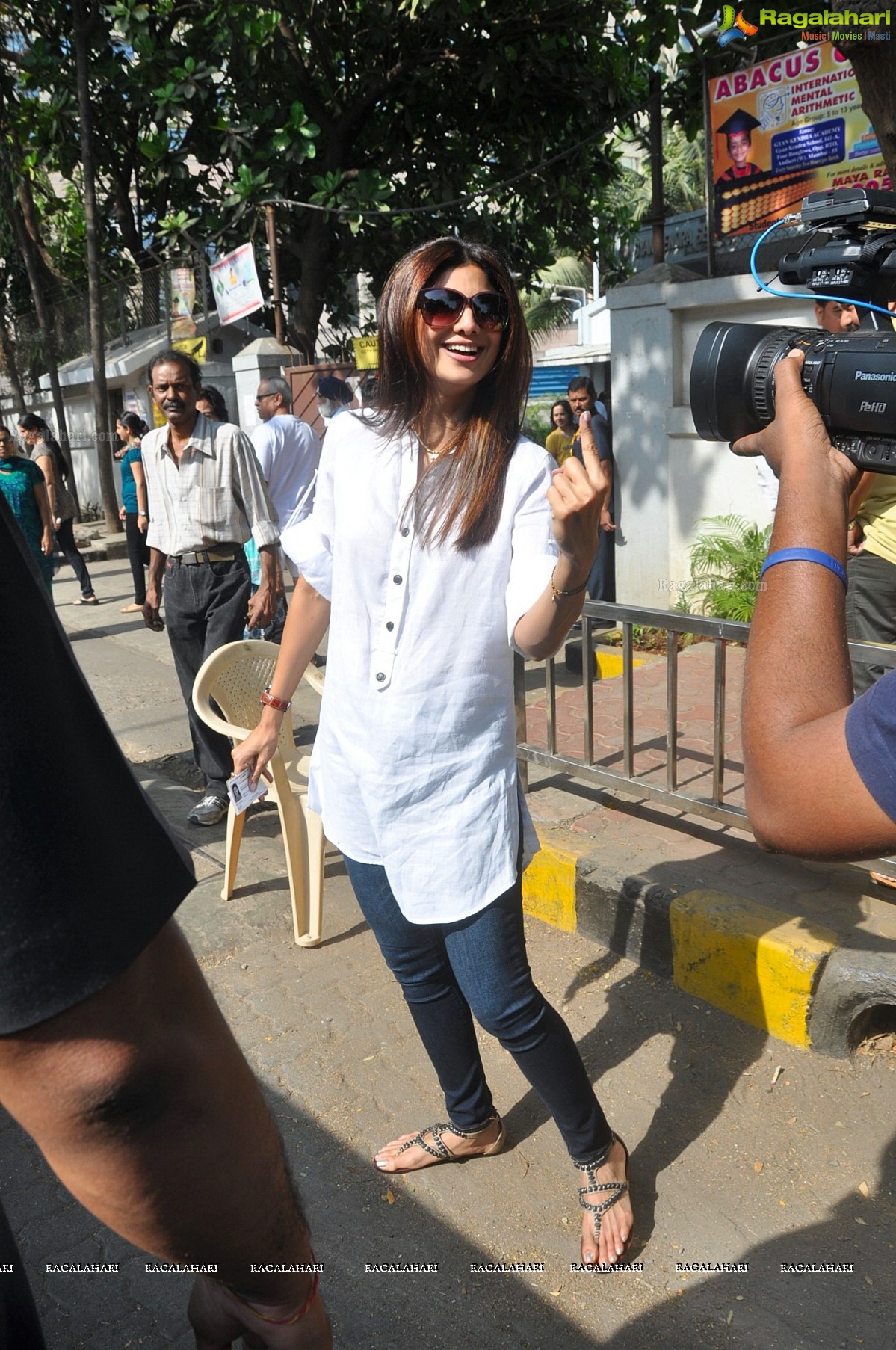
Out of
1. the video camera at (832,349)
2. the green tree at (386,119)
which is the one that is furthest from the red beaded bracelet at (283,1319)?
the green tree at (386,119)

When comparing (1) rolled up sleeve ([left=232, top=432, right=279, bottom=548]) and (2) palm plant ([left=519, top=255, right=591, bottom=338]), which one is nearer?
(1) rolled up sleeve ([left=232, top=432, right=279, bottom=548])

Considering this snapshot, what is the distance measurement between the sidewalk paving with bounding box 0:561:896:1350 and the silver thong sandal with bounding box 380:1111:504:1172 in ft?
0.09

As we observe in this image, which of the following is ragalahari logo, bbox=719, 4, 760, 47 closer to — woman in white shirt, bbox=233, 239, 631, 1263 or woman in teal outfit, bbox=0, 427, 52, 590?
woman in teal outfit, bbox=0, 427, 52, 590

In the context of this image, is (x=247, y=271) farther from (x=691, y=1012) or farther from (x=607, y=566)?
(x=691, y=1012)

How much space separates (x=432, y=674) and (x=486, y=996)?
0.63m

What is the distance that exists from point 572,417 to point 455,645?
7705 millimetres

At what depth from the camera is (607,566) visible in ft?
26.0

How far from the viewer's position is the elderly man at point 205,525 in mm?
4336

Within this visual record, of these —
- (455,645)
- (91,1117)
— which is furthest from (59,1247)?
(91,1117)

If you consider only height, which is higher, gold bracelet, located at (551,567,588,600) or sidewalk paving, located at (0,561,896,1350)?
gold bracelet, located at (551,567,588,600)

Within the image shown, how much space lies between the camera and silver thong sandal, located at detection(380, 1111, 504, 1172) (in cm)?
237

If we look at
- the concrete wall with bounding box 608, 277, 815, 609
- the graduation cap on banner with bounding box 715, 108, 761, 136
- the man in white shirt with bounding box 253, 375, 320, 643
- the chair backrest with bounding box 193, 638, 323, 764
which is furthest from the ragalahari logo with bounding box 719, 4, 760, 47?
the chair backrest with bounding box 193, 638, 323, 764

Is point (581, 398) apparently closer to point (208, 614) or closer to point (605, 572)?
point (605, 572)

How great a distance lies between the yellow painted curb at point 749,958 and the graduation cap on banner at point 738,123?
5489 mm
